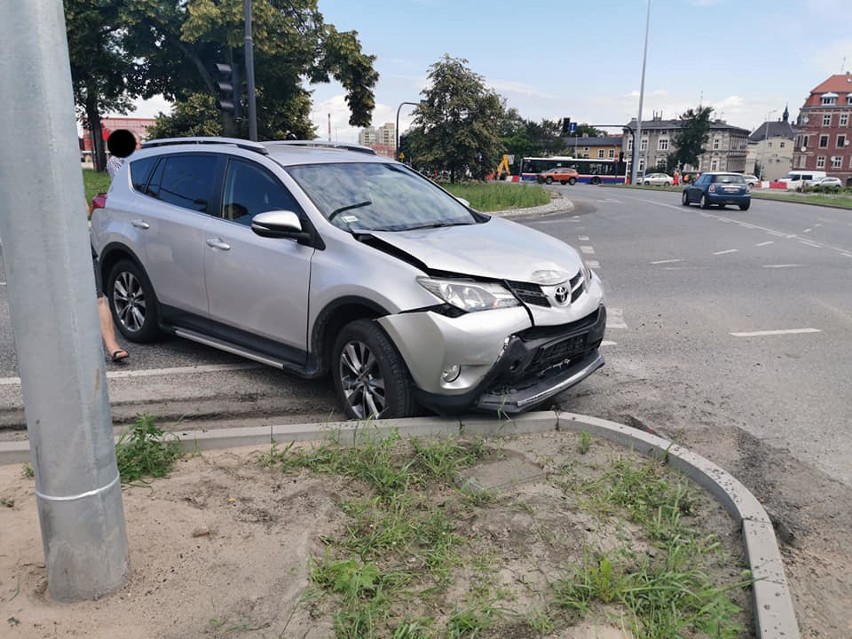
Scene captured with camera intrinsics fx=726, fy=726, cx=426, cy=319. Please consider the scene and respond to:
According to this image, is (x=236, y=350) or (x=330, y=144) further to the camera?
(x=330, y=144)

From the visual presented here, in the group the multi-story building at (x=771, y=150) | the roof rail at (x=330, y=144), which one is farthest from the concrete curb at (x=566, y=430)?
the multi-story building at (x=771, y=150)

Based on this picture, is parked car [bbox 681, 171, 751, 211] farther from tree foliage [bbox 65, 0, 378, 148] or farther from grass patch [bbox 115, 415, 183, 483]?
grass patch [bbox 115, 415, 183, 483]

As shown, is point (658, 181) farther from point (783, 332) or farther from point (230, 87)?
point (783, 332)

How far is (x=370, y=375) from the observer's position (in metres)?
4.33

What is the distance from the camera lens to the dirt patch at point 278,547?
2547 mm

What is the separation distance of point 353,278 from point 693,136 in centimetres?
8536

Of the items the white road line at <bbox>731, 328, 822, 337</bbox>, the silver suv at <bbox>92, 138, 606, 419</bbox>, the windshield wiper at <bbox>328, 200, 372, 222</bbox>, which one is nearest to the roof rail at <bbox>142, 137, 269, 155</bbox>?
the silver suv at <bbox>92, 138, 606, 419</bbox>

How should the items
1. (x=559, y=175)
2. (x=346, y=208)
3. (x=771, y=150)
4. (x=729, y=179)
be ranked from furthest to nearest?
(x=771, y=150) → (x=559, y=175) → (x=729, y=179) → (x=346, y=208)

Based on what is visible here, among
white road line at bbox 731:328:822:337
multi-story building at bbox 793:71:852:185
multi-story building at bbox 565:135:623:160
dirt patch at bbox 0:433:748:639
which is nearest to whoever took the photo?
dirt patch at bbox 0:433:748:639

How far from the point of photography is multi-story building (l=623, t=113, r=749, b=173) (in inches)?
5261

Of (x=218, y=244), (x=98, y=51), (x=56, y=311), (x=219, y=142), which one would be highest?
(x=98, y=51)

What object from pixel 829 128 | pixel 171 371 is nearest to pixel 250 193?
pixel 171 371

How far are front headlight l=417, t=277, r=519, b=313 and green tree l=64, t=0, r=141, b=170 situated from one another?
27.9m

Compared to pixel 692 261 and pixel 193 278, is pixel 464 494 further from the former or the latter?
pixel 692 261
